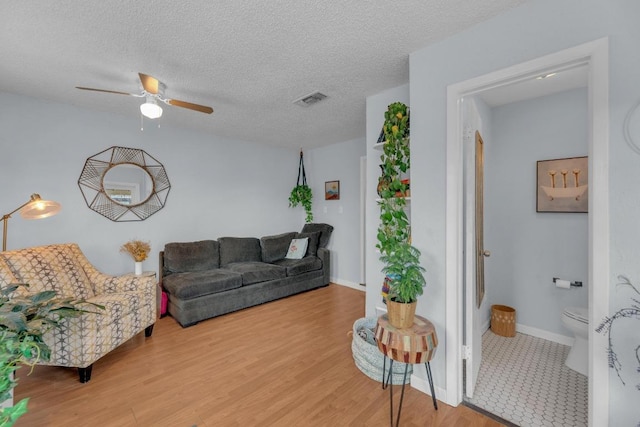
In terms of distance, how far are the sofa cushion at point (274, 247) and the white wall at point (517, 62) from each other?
272 cm

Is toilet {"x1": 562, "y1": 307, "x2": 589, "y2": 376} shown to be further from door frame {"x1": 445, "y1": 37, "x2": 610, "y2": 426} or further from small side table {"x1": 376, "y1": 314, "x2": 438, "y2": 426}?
small side table {"x1": 376, "y1": 314, "x2": 438, "y2": 426}

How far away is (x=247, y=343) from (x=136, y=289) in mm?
1158

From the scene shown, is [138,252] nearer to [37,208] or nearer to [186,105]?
[37,208]

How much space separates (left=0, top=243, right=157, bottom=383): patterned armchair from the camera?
73.1 inches

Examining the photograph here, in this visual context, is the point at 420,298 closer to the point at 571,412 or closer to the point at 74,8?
the point at 571,412

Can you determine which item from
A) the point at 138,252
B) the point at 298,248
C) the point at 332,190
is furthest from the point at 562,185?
the point at 138,252

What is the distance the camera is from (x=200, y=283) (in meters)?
2.91

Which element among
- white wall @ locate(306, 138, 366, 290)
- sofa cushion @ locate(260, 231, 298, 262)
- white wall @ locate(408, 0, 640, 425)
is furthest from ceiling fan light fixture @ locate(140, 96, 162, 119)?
white wall @ locate(306, 138, 366, 290)

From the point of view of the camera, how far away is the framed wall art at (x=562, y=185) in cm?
233

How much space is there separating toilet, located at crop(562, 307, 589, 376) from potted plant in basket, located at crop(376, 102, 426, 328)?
1.38m

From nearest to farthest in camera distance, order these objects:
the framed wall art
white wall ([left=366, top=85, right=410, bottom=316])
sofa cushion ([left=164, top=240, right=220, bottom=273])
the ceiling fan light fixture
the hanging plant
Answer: the ceiling fan light fixture, the framed wall art, white wall ([left=366, top=85, right=410, bottom=316]), sofa cushion ([left=164, top=240, right=220, bottom=273]), the hanging plant

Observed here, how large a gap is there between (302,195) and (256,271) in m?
1.83

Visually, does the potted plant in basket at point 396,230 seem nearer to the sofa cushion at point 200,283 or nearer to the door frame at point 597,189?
the door frame at point 597,189

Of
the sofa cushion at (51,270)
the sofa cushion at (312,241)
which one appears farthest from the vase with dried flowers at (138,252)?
the sofa cushion at (312,241)
